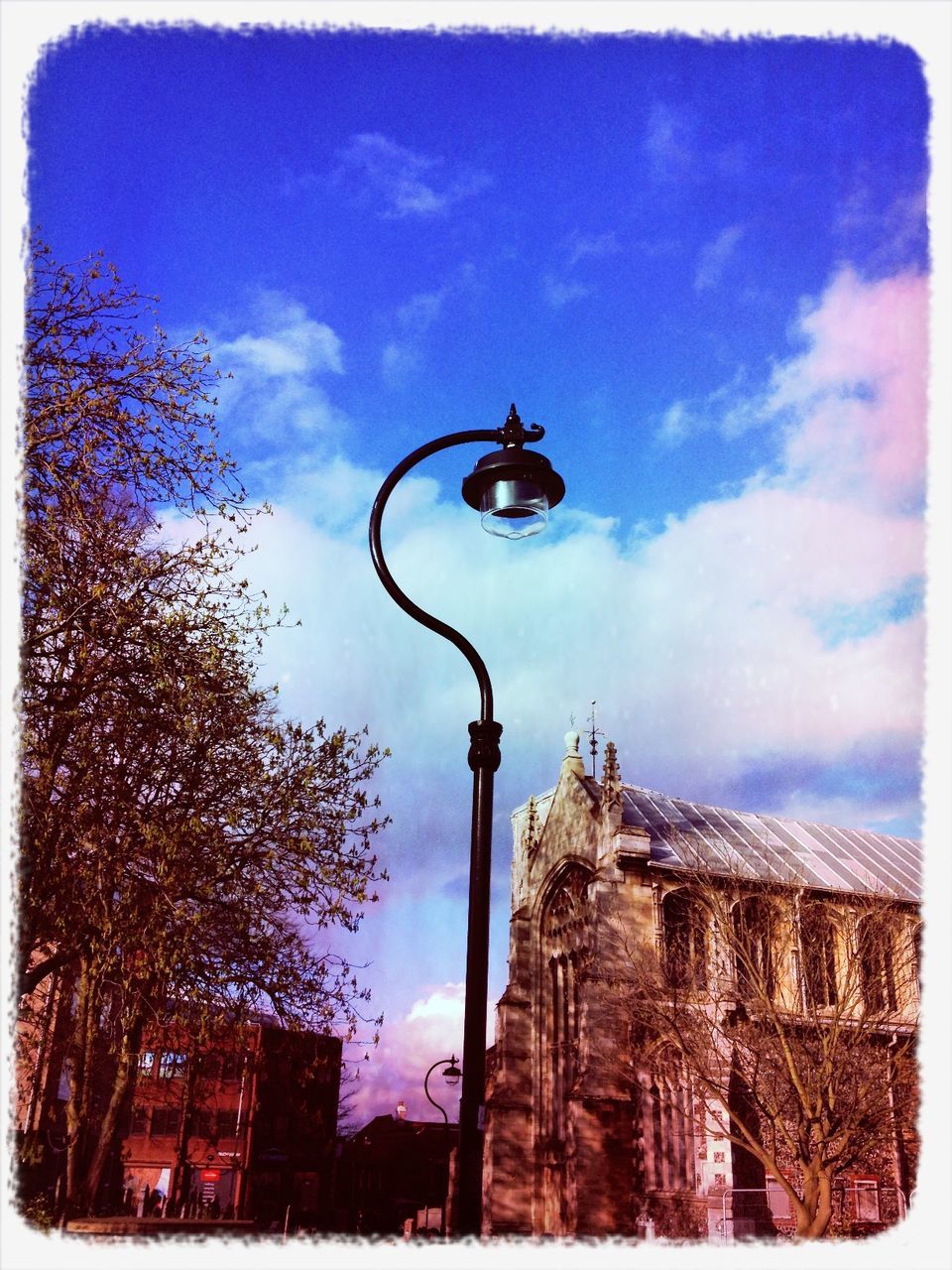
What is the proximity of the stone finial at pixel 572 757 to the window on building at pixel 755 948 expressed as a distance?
9205 mm

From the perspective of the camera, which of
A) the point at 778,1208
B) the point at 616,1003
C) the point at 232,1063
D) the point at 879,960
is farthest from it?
the point at 616,1003

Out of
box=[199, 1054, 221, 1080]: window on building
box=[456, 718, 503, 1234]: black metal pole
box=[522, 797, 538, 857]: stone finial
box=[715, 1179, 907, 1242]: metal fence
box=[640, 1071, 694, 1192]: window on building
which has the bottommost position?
box=[715, 1179, 907, 1242]: metal fence

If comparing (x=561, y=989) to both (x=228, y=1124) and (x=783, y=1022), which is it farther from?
(x=228, y=1124)

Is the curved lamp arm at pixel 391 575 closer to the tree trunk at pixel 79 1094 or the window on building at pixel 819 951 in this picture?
the tree trunk at pixel 79 1094

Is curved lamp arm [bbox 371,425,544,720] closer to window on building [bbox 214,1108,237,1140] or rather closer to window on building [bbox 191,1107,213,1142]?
window on building [bbox 191,1107,213,1142]

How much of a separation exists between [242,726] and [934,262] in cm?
925

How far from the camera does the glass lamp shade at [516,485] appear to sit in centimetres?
758

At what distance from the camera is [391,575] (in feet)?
25.1

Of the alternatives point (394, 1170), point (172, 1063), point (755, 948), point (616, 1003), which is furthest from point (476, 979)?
point (394, 1170)

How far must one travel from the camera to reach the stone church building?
99.0 feet

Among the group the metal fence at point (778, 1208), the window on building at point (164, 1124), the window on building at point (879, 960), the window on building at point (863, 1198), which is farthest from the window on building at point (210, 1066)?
the window on building at point (164, 1124)

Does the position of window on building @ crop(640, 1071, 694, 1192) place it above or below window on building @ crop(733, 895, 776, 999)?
below

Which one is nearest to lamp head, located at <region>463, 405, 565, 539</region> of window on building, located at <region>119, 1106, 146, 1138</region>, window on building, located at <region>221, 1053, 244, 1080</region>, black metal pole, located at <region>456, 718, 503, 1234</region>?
black metal pole, located at <region>456, 718, 503, 1234</region>

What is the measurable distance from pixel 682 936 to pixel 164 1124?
133 ft
